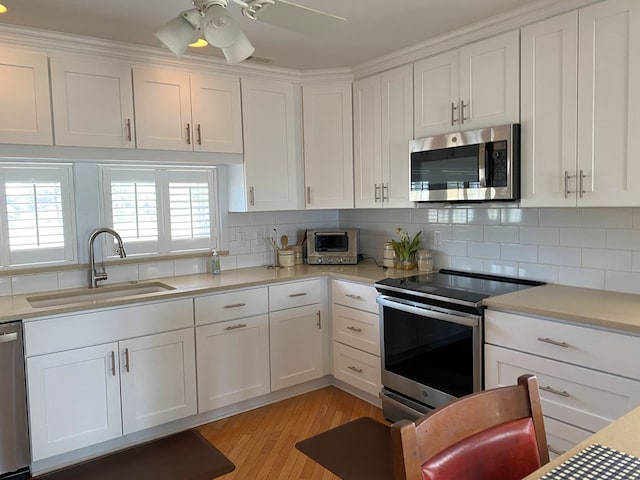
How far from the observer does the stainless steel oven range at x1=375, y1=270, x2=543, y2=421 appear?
2516mm

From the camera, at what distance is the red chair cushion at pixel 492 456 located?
3.29ft

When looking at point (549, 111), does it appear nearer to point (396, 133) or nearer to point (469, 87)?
point (469, 87)

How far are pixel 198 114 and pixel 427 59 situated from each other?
1.48 m

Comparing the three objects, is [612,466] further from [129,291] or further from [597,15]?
[129,291]

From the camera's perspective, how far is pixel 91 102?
2803 millimetres

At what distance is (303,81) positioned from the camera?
11.8 feet

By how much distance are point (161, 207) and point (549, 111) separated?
96.8 inches

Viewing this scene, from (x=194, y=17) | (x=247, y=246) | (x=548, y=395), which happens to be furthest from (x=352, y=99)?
(x=548, y=395)

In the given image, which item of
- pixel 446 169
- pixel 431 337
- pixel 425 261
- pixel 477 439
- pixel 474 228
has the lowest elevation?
pixel 431 337

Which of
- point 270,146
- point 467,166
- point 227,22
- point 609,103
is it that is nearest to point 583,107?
point 609,103

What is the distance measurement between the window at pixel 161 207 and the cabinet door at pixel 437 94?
1.55m

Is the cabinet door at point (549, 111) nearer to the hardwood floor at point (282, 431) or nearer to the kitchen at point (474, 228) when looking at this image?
the kitchen at point (474, 228)

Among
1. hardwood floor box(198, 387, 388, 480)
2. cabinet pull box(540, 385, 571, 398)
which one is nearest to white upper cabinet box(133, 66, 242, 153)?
hardwood floor box(198, 387, 388, 480)

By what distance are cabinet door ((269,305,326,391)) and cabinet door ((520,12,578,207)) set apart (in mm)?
1602
